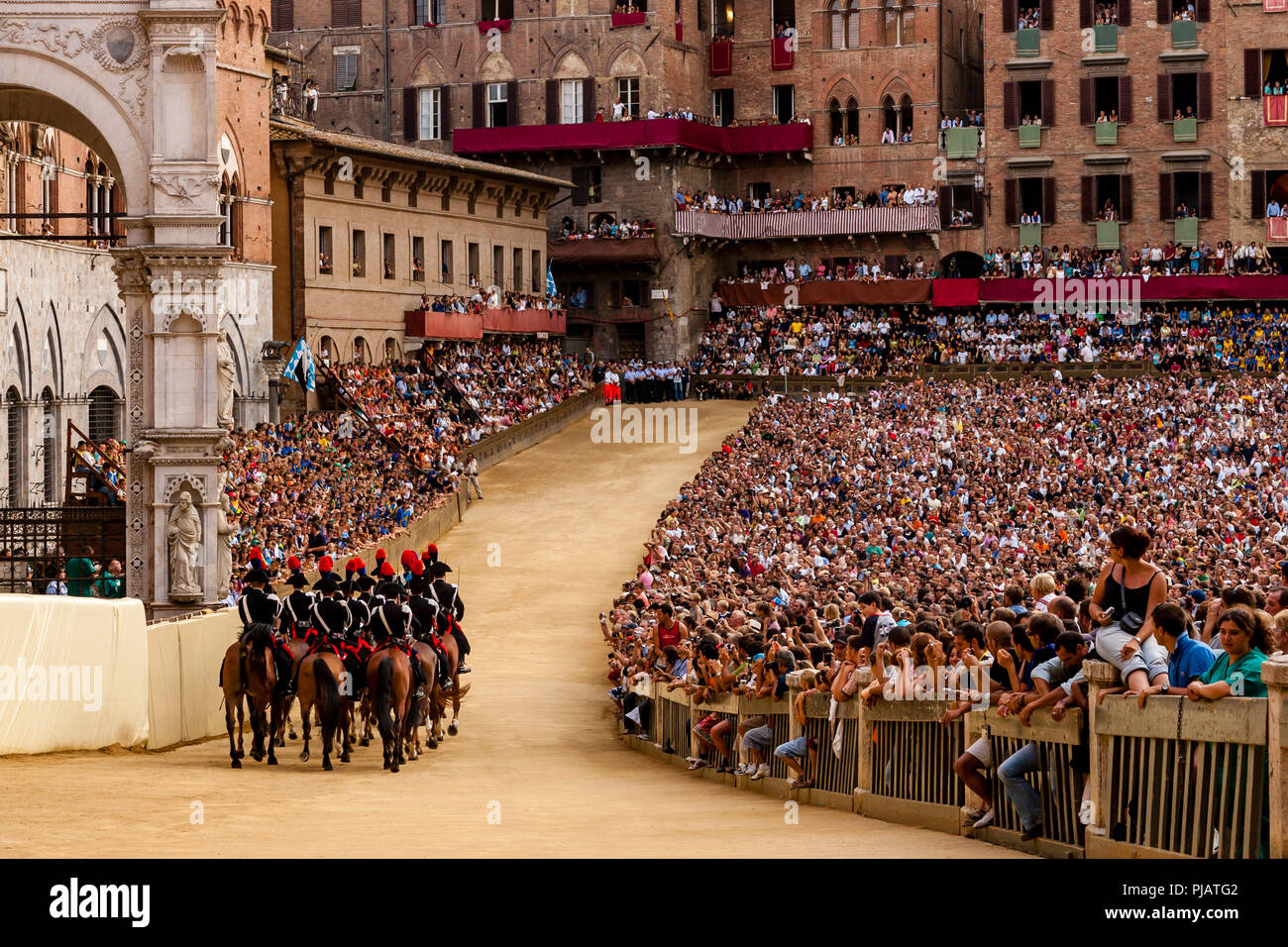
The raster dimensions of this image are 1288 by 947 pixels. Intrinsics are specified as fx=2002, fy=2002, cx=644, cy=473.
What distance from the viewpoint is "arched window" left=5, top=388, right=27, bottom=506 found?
131ft

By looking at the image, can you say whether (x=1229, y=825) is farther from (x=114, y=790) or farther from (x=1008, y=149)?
(x=1008, y=149)

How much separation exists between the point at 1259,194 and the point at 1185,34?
6.07 metres

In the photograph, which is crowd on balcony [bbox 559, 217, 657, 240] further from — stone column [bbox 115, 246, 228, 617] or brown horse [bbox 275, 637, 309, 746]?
brown horse [bbox 275, 637, 309, 746]

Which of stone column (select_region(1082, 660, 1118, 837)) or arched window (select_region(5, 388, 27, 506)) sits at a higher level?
arched window (select_region(5, 388, 27, 506))

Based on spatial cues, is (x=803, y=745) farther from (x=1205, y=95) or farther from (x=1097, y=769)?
(x=1205, y=95)

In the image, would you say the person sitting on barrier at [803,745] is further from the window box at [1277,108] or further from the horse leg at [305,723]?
the window box at [1277,108]

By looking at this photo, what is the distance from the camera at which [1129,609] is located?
525 inches

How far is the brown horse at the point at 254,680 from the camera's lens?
73.9 ft

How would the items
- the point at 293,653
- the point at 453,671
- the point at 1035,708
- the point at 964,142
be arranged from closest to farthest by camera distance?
the point at 1035,708 < the point at 293,653 < the point at 453,671 < the point at 964,142

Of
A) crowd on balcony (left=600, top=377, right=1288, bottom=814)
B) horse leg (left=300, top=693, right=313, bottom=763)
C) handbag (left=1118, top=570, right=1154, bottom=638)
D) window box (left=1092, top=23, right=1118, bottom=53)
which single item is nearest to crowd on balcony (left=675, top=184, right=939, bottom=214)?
window box (left=1092, top=23, right=1118, bottom=53)

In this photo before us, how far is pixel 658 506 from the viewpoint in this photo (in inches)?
1996

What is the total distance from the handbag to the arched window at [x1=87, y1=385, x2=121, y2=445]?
114ft

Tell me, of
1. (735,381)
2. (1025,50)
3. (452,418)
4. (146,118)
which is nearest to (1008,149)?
(1025,50)

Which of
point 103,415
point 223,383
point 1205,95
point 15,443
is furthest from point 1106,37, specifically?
point 223,383
